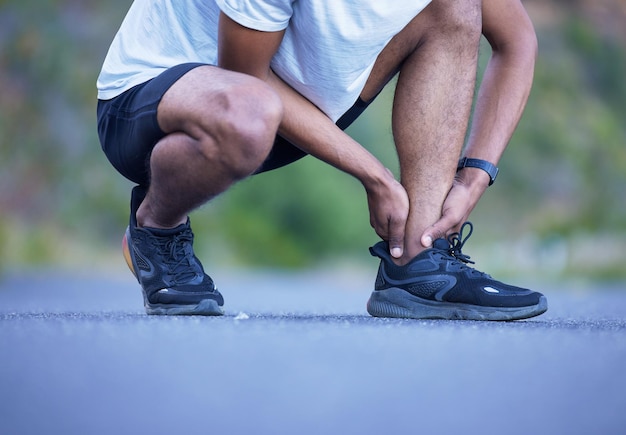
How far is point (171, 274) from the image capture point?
1718mm

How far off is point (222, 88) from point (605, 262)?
221 inches

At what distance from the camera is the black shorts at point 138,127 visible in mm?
1586

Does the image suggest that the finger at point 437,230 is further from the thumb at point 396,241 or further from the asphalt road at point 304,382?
the asphalt road at point 304,382

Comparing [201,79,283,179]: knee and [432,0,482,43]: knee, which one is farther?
[432,0,482,43]: knee

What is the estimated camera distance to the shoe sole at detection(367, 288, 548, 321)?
1.63 metres

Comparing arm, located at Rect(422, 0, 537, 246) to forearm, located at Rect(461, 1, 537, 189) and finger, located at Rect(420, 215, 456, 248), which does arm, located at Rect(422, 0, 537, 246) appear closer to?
forearm, located at Rect(461, 1, 537, 189)

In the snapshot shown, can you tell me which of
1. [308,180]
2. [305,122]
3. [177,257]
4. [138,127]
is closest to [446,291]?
[305,122]

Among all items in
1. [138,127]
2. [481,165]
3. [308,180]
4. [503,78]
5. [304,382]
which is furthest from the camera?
[308,180]

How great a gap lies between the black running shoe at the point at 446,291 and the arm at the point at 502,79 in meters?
0.24

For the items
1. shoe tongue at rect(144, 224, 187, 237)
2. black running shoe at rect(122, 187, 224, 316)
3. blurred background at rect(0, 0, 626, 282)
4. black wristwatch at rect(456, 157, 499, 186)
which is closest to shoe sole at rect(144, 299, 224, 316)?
black running shoe at rect(122, 187, 224, 316)

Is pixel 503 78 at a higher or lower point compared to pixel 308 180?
lower

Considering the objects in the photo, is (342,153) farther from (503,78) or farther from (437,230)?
(503,78)

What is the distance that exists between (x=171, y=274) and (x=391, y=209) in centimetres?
45

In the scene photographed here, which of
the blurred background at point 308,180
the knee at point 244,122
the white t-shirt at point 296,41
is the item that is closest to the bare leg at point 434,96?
the white t-shirt at point 296,41
